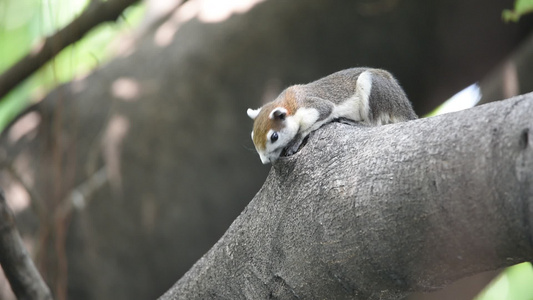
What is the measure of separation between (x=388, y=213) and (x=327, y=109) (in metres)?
1.73

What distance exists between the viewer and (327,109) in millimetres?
3732

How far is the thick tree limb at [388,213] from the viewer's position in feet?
5.98

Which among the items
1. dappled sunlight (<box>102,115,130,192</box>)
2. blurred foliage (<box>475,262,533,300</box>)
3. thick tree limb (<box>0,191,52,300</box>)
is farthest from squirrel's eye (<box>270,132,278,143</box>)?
blurred foliage (<box>475,262,533,300</box>)

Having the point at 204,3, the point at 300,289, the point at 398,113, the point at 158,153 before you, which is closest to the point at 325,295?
the point at 300,289

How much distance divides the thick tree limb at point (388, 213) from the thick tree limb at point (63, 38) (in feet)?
8.26

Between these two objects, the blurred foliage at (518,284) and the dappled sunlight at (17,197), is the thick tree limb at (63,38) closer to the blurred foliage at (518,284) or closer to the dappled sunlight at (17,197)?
the dappled sunlight at (17,197)

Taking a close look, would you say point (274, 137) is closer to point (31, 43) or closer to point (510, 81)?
point (510, 81)

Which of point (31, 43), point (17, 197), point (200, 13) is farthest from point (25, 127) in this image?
point (200, 13)

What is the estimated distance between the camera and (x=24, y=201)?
205 inches

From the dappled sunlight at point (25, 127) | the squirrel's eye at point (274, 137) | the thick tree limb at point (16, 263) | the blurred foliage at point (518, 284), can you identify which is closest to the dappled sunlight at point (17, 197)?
the dappled sunlight at point (25, 127)

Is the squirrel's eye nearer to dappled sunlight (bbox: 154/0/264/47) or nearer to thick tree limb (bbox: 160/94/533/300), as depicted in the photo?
thick tree limb (bbox: 160/94/533/300)

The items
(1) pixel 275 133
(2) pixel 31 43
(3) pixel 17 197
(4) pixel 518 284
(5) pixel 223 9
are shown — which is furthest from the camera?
(4) pixel 518 284

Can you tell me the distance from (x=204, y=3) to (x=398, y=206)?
15.5 feet

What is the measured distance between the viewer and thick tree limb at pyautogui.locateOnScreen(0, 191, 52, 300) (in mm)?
2979
